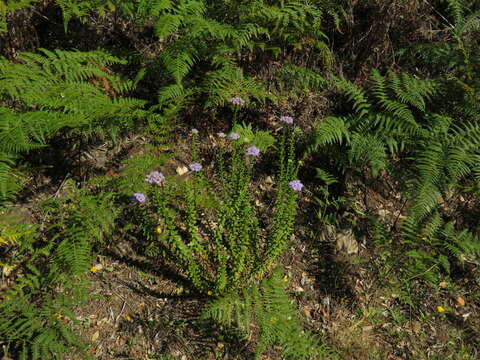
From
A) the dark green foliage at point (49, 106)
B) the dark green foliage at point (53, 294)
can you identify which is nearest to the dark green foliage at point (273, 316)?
the dark green foliage at point (53, 294)

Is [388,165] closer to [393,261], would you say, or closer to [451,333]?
[393,261]

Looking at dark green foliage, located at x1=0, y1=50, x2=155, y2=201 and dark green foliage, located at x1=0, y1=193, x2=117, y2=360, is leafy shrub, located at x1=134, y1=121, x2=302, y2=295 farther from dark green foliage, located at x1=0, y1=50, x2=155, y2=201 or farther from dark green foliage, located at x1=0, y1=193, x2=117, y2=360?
dark green foliage, located at x1=0, y1=50, x2=155, y2=201

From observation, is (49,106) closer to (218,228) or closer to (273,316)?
(218,228)

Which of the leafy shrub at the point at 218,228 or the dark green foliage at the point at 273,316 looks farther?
the leafy shrub at the point at 218,228

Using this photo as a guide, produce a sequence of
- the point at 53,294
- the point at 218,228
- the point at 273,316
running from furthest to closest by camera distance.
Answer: the point at 218,228 → the point at 53,294 → the point at 273,316

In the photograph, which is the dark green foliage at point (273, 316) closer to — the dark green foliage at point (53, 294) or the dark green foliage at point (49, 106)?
the dark green foliage at point (53, 294)

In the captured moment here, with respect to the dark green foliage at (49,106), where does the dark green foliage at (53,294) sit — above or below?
below

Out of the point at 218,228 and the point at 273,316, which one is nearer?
the point at 273,316

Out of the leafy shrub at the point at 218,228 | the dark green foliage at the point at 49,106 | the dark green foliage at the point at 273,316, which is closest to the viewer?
the dark green foliage at the point at 273,316

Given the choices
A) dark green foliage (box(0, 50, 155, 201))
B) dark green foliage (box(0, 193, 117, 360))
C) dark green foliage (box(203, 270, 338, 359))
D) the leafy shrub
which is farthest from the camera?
the leafy shrub

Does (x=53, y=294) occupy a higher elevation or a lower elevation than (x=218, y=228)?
lower

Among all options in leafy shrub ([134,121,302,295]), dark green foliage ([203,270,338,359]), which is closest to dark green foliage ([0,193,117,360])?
leafy shrub ([134,121,302,295])

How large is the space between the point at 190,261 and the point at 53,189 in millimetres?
1322

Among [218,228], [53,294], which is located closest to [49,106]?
[53,294]
